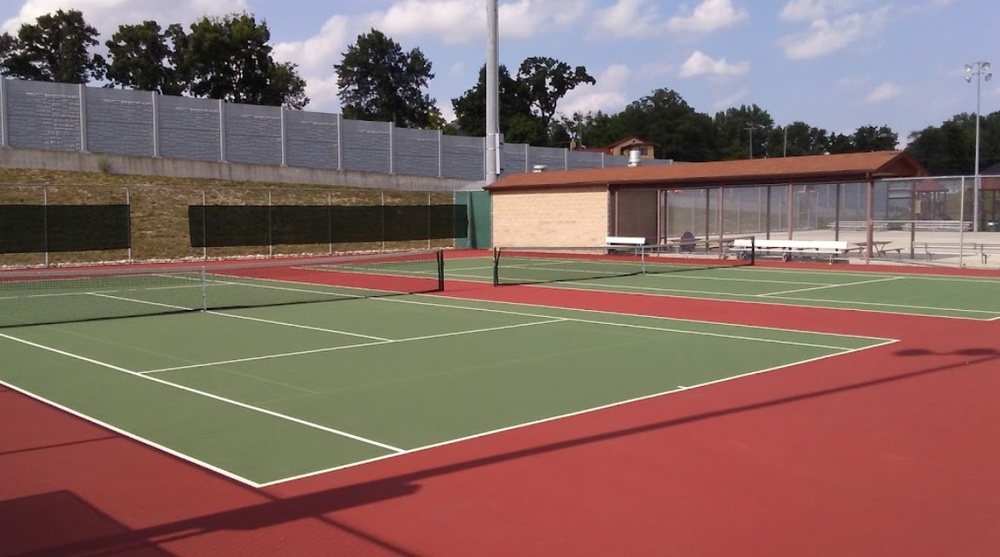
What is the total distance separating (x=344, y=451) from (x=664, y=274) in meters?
19.5

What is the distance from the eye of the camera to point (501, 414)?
8664 millimetres

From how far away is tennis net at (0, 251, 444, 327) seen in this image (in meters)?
17.6

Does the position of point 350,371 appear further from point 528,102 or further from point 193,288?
point 528,102

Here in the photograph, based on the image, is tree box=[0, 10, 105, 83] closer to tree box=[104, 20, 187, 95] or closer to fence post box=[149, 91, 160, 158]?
tree box=[104, 20, 187, 95]

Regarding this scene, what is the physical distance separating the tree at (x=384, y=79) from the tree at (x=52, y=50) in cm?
2559

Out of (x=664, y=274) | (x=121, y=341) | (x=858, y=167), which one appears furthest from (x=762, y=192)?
(x=121, y=341)

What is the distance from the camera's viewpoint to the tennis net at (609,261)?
26.0 m

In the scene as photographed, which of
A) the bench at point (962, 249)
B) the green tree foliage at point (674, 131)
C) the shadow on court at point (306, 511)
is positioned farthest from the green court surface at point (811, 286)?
the green tree foliage at point (674, 131)

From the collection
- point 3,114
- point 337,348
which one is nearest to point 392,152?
point 3,114

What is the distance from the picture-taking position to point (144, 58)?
7394 cm

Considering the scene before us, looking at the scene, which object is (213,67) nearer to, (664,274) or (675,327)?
(664,274)

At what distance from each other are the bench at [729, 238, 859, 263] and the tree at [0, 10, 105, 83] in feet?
209

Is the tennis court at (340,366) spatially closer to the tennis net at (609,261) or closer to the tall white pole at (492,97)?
the tennis net at (609,261)

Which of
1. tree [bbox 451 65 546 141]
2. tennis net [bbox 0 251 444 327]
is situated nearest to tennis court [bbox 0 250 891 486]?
tennis net [bbox 0 251 444 327]
